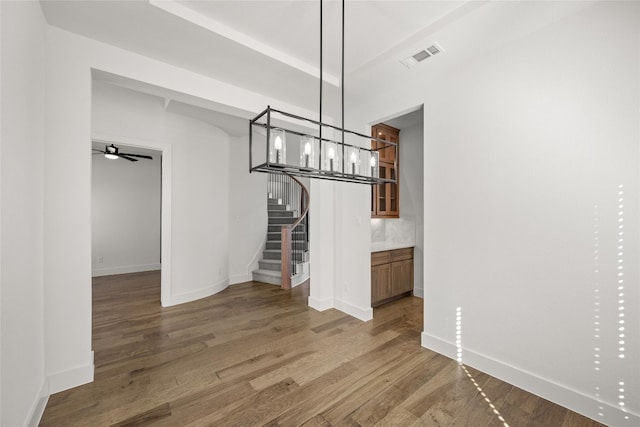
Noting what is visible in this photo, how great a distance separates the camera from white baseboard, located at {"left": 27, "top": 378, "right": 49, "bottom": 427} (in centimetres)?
175

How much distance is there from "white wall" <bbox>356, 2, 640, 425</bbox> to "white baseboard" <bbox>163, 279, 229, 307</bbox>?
11.1 feet

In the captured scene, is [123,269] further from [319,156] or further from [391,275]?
[319,156]

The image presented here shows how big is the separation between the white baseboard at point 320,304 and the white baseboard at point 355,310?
0.29ft

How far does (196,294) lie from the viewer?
4.40 meters

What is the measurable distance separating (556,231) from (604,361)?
891mm

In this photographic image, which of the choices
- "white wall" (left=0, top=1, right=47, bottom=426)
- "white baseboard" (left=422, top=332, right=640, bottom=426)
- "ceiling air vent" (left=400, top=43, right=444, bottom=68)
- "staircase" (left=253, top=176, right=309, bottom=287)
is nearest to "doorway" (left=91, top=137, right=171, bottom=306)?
"staircase" (left=253, top=176, right=309, bottom=287)

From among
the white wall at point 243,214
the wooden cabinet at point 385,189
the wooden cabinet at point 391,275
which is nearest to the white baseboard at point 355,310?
the wooden cabinet at point 391,275

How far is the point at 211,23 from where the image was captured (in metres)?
2.18

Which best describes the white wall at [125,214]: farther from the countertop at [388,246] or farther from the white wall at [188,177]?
the countertop at [388,246]

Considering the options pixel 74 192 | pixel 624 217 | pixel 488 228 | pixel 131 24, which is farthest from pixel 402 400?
pixel 131 24

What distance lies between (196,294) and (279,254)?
1.85 metres

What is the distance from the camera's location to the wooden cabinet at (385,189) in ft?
14.0

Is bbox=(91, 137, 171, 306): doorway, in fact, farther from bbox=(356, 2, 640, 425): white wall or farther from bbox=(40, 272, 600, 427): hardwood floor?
bbox=(356, 2, 640, 425): white wall

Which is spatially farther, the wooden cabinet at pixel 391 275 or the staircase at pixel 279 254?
the staircase at pixel 279 254
